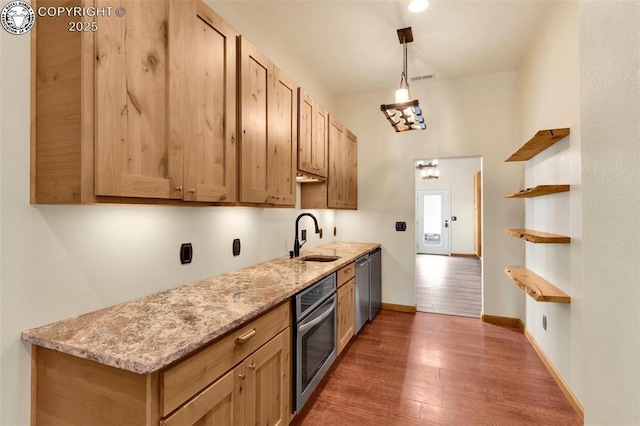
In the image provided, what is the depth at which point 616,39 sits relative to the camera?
0.84m

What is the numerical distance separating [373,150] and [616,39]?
350 centimetres

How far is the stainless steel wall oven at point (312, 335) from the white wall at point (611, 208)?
1337 millimetres

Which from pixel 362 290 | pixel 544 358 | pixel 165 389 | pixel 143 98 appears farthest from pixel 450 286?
pixel 143 98

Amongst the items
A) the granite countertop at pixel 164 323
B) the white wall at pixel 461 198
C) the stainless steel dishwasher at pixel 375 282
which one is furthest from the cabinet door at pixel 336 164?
the white wall at pixel 461 198

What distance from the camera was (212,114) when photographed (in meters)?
1.58

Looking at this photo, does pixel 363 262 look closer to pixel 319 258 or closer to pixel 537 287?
→ pixel 319 258

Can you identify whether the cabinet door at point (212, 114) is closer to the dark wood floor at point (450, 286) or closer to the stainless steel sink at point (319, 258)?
the stainless steel sink at point (319, 258)

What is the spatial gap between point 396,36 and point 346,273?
237 cm

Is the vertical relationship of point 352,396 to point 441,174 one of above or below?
below

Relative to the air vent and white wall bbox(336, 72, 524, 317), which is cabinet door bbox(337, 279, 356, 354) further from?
the air vent

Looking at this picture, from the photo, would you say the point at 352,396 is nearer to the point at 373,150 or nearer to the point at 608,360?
the point at 608,360

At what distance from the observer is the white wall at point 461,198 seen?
908 cm

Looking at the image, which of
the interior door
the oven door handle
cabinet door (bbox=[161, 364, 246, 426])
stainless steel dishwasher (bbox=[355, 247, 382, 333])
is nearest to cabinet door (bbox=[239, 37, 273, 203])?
the oven door handle

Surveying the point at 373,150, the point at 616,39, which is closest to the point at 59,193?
the point at 616,39
